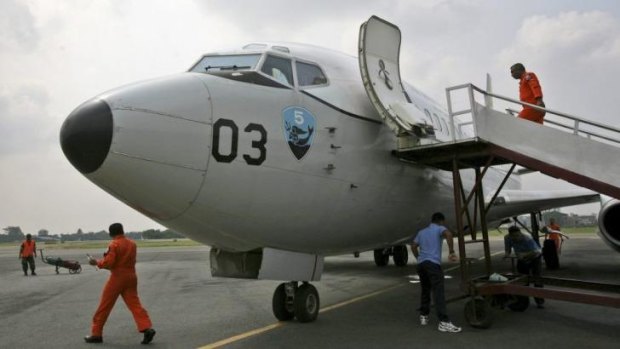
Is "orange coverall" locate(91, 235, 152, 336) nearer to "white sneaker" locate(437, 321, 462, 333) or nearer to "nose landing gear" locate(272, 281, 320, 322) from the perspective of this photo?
"nose landing gear" locate(272, 281, 320, 322)

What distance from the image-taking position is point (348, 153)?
6.97m

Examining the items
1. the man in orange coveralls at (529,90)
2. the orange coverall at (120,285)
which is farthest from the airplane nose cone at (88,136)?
the man in orange coveralls at (529,90)

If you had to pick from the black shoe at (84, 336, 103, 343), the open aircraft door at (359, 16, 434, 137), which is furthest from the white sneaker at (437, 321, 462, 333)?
the black shoe at (84, 336, 103, 343)

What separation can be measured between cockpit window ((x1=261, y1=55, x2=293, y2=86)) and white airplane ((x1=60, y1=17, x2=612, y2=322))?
2 cm

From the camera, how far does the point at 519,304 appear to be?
28.1 feet

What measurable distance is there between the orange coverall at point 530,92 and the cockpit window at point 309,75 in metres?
3.59

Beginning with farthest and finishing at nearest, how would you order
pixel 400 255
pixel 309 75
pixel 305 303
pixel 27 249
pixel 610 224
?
pixel 27 249
pixel 400 255
pixel 610 224
pixel 305 303
pixel 309 75

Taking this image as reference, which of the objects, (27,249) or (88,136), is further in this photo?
(27,249)

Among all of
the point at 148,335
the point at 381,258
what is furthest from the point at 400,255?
the point at 148,335

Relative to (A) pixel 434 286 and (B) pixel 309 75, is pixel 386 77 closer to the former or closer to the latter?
(B) pixel 309 75

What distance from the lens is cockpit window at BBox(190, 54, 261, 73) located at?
6668 mm

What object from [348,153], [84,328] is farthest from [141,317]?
[348,153]

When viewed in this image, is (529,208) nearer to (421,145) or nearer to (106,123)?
(421,145)

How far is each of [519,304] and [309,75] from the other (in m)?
5.31
